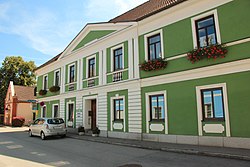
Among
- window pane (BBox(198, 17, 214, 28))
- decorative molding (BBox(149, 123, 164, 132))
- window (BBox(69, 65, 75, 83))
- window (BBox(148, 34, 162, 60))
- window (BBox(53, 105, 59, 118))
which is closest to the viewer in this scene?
window pane (BBox(198, 17, 214, 28))

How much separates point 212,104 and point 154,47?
5338 mm

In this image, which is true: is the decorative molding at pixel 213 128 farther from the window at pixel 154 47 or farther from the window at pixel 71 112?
the window at pixel 71 112

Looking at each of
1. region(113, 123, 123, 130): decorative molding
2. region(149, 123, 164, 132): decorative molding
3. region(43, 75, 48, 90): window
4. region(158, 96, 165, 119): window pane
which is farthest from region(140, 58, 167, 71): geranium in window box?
region(43, 75, 48, 90): window

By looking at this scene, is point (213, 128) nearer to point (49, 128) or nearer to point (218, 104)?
point (218, 104)

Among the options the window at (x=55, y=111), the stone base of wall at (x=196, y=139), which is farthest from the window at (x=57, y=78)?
the stone base of wall at (x=196, y=139)

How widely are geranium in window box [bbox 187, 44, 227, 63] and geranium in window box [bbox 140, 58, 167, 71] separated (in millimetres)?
1674

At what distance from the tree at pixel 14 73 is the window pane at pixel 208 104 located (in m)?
44.7

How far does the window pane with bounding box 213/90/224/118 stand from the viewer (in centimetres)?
988

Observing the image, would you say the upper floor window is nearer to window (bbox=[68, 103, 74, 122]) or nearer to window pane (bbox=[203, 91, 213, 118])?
window pane (bbox=[203, 91, 213, 118])

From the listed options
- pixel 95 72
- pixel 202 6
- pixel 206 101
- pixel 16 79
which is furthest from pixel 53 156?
pixel 16 79

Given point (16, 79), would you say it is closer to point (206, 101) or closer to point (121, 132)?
point (121, 132)

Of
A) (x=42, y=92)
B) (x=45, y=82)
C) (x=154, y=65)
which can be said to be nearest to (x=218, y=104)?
(x=154, y=65)

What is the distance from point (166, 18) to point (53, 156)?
32.9ft

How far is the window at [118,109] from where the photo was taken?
583 inches
